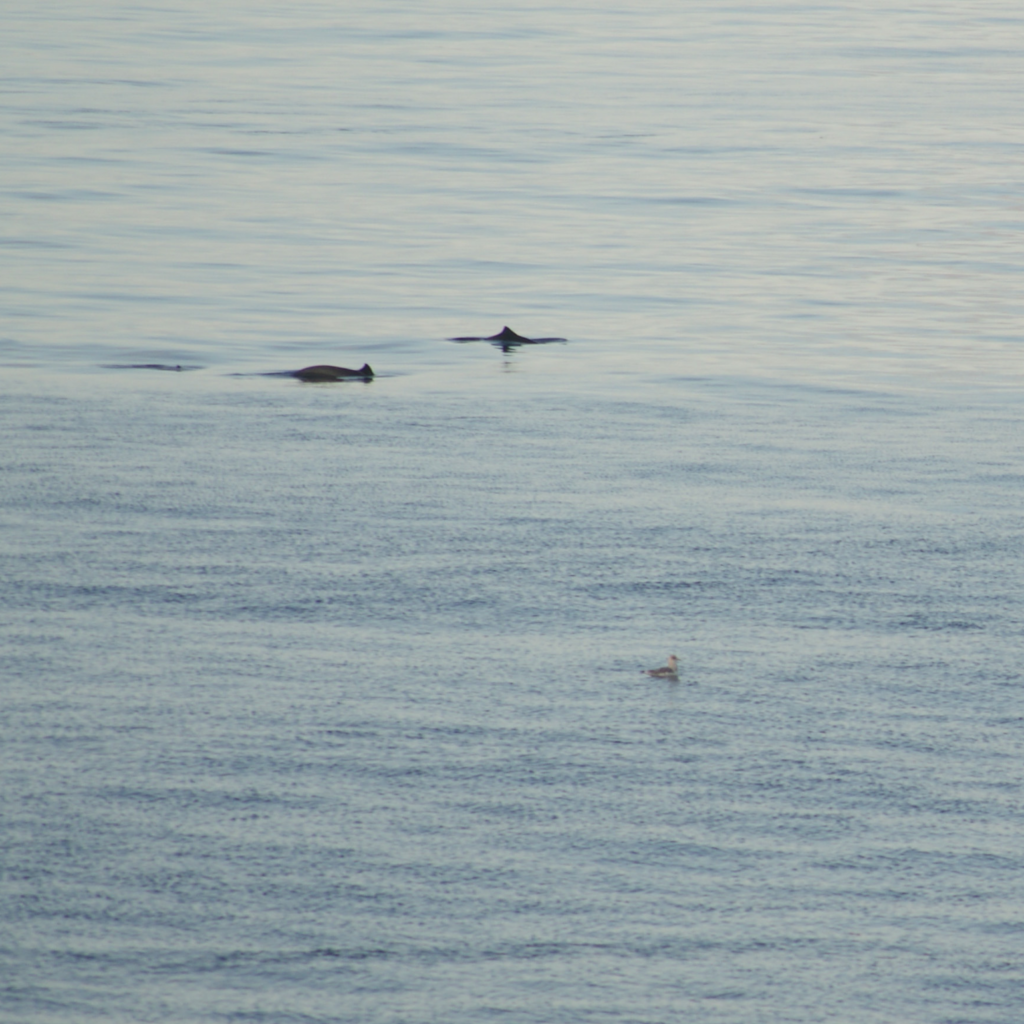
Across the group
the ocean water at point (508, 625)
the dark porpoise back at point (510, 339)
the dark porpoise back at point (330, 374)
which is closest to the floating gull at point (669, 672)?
the ocean water at point (508, 625)

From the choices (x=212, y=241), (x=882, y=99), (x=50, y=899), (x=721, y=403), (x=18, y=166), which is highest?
(x=882, y=99)

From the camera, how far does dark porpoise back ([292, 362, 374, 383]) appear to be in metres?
15.0

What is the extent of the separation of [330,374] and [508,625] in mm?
6292

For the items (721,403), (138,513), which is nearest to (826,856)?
(138,513)

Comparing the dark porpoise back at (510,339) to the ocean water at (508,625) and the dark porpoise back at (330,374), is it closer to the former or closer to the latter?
the ocean water at (508,625)

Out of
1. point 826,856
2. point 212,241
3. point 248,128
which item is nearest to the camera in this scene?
point 826,856

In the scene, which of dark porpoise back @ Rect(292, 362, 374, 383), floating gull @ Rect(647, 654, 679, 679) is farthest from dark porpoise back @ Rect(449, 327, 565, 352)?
floating gull @ Rect(647, 654, 679, 679)

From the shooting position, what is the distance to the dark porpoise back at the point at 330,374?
1501 cm

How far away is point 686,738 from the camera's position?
7820 millimetres

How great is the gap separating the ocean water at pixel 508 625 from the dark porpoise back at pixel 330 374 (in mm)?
260

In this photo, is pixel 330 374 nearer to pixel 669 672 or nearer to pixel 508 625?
pixel 508 625

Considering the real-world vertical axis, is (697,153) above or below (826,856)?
above

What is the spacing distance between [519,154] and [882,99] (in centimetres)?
962

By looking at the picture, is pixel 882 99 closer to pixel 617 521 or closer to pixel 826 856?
pixel 617 521
